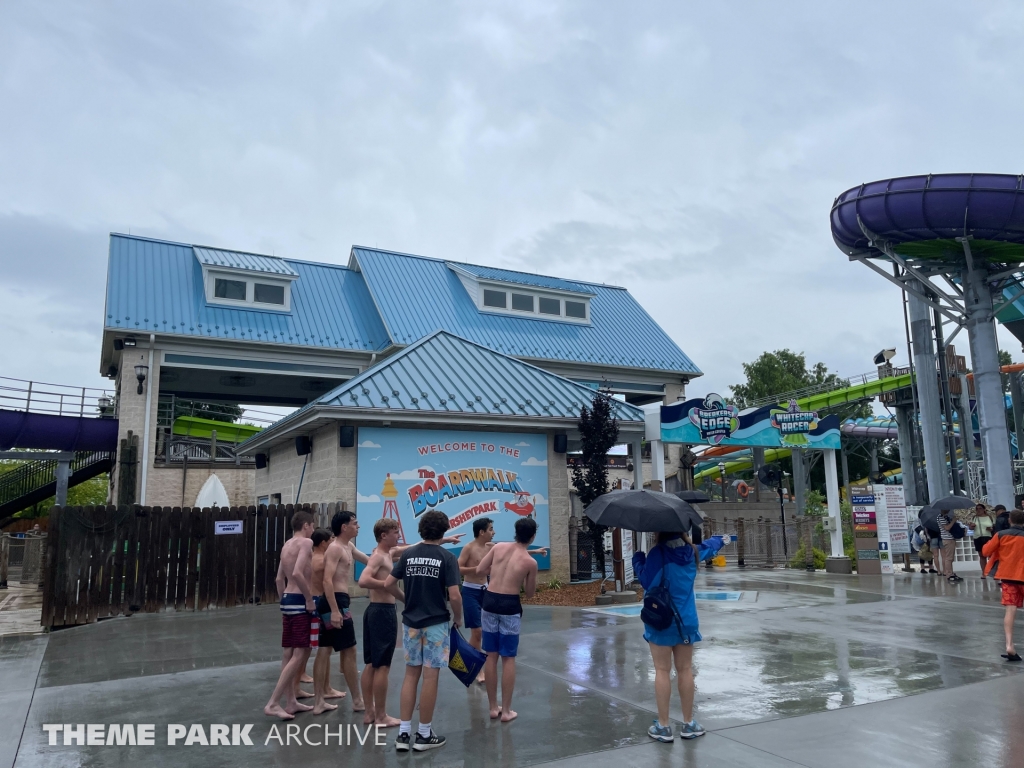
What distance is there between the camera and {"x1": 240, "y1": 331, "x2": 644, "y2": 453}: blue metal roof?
15.0 m

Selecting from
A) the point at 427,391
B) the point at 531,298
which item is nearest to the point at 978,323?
the point at 531,298

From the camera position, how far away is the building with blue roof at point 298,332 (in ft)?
74.1

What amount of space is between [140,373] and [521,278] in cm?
1392

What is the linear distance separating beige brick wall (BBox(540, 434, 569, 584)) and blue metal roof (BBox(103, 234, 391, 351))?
1034 cm

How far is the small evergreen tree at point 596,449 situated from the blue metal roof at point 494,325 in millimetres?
10331

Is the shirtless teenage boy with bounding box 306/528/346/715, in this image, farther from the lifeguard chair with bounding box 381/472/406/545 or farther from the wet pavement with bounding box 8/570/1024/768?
the lifeguard chair with bounding box 381/472/406/545

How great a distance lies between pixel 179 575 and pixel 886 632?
11445mm

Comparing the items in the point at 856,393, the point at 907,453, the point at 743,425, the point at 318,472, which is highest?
the point at 856,393

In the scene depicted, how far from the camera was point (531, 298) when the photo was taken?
29.3 m

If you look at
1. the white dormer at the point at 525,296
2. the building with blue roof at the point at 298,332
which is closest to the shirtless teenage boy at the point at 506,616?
the building with blue roof at the point at 298,332

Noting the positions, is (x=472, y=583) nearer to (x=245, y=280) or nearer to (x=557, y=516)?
(x=557, y=516)

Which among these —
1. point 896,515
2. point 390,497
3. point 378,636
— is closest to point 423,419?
point 390,497

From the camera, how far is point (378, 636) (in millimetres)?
6172

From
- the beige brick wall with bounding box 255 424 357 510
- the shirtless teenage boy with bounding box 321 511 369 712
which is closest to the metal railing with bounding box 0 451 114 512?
the beige brick wall with bounding box 255 424 357 510
